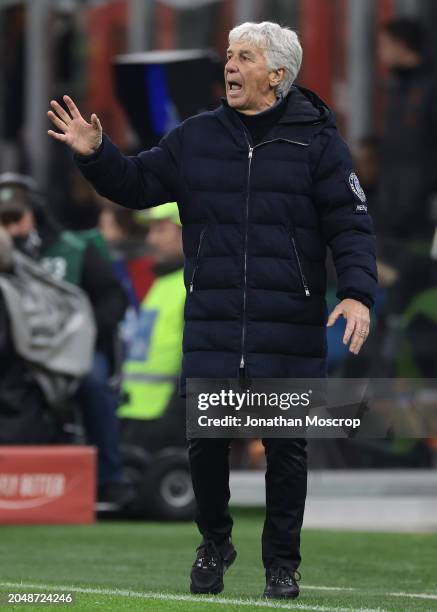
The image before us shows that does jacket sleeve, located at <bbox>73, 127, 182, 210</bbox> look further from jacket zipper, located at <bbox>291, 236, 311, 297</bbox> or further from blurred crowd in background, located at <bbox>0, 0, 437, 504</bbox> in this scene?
blurred crowd in background, located at <bbox>0, 0, 437, 504</bbox>

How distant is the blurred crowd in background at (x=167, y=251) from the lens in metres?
10.8

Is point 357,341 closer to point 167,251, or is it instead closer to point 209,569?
point 209,569

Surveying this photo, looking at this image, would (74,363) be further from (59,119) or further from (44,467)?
(59,119)

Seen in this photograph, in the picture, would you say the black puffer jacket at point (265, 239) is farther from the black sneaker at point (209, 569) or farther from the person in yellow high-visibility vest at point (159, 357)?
the person in yellow high-visibility vest at point (159, 357)

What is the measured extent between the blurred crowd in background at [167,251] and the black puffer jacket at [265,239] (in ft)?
14.3

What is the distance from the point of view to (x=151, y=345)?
38.5ft

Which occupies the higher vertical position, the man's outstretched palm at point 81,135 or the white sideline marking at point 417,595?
the man's outstretched palm at point 81,135

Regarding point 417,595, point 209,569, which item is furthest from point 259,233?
point 417,595

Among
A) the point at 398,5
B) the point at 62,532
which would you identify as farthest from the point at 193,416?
the point at 398,5

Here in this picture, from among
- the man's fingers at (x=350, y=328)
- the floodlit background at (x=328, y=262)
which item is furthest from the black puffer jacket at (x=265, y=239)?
the floodlit background at (x=328, y=262)

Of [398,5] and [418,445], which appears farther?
[398,5]

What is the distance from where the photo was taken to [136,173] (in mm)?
6230

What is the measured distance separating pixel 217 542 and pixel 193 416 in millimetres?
419

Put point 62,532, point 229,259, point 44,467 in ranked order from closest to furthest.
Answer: point 229,259 → point 62,532 → point 44,467
